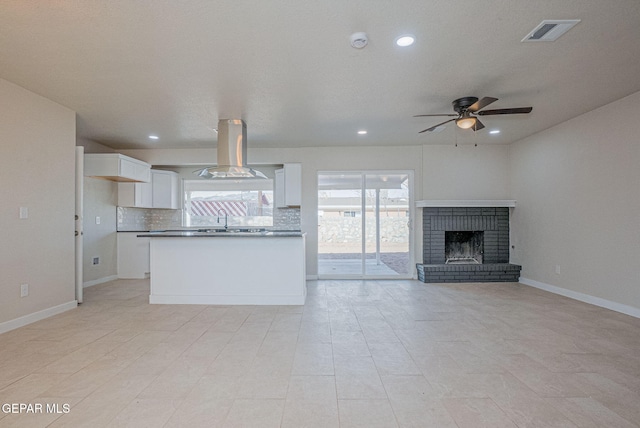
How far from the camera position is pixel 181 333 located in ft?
10.4

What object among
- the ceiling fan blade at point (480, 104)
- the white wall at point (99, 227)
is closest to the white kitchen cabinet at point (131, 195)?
the white wall at point (99, 227)

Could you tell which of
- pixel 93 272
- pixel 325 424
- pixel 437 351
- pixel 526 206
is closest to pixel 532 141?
pixel 526 206

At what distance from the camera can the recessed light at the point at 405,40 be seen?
8.07 feet

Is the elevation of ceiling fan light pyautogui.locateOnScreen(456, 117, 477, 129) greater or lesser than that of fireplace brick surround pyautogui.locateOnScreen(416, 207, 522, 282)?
greater

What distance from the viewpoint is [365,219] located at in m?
6.15

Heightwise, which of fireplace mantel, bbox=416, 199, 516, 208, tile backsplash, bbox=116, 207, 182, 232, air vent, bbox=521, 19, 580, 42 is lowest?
tile backsplash, bbox=116, 207, 182, 232

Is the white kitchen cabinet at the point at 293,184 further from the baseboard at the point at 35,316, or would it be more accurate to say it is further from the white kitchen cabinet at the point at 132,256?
the baseboard at the point at 35,316

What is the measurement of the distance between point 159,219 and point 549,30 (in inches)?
279

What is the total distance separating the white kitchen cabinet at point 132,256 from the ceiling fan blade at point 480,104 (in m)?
5.82

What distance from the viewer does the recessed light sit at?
2.46 m

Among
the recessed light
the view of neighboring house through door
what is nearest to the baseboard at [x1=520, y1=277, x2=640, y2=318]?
the view of neighboring house through door

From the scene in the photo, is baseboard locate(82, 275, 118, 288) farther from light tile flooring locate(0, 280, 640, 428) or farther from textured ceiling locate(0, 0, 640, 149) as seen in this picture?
textured ceiling locate(0, 0, 640, 149)

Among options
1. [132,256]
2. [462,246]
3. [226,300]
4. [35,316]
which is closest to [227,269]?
[226,300]

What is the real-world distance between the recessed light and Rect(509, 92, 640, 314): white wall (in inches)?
122
